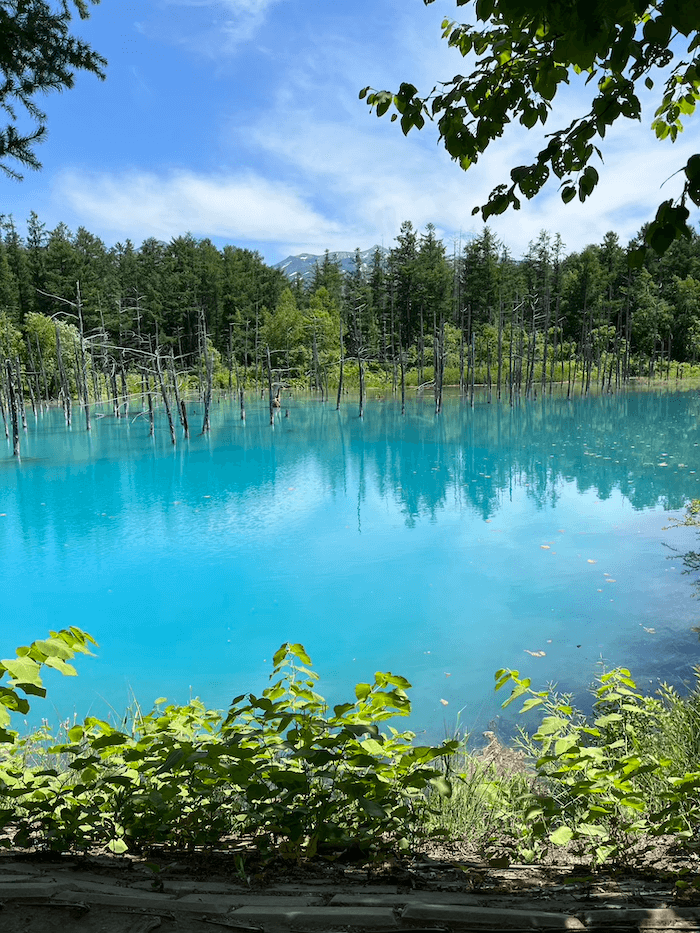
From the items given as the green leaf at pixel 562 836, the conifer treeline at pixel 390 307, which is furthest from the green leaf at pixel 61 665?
the conifer treeline at pixel 390 307

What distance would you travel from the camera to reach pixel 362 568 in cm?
1180

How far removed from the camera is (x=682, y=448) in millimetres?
23406

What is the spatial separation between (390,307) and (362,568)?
58.5 metres

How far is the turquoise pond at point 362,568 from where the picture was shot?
766 centimetres

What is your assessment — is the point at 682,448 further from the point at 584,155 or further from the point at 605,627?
the point at 584,155

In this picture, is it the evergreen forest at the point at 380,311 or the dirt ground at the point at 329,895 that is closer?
the dirt ground at the point at 329,895

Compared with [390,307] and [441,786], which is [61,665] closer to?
[441,786]

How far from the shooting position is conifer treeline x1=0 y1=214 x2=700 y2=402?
186 feet

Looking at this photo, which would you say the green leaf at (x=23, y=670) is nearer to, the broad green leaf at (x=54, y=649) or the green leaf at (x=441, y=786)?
the broad green leaf at (x=54, y=649)

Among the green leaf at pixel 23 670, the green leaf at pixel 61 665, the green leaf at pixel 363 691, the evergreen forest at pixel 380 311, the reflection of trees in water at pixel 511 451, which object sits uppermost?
the evergreen forest at pixel 380 311

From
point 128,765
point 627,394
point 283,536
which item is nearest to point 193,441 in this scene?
point 283,536

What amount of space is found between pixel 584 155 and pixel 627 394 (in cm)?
5034

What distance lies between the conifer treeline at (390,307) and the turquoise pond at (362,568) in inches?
1223

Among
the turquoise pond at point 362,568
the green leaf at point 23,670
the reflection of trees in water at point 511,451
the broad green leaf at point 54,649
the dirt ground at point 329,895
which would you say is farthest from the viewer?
the reflection of trees in water at point 511,451
